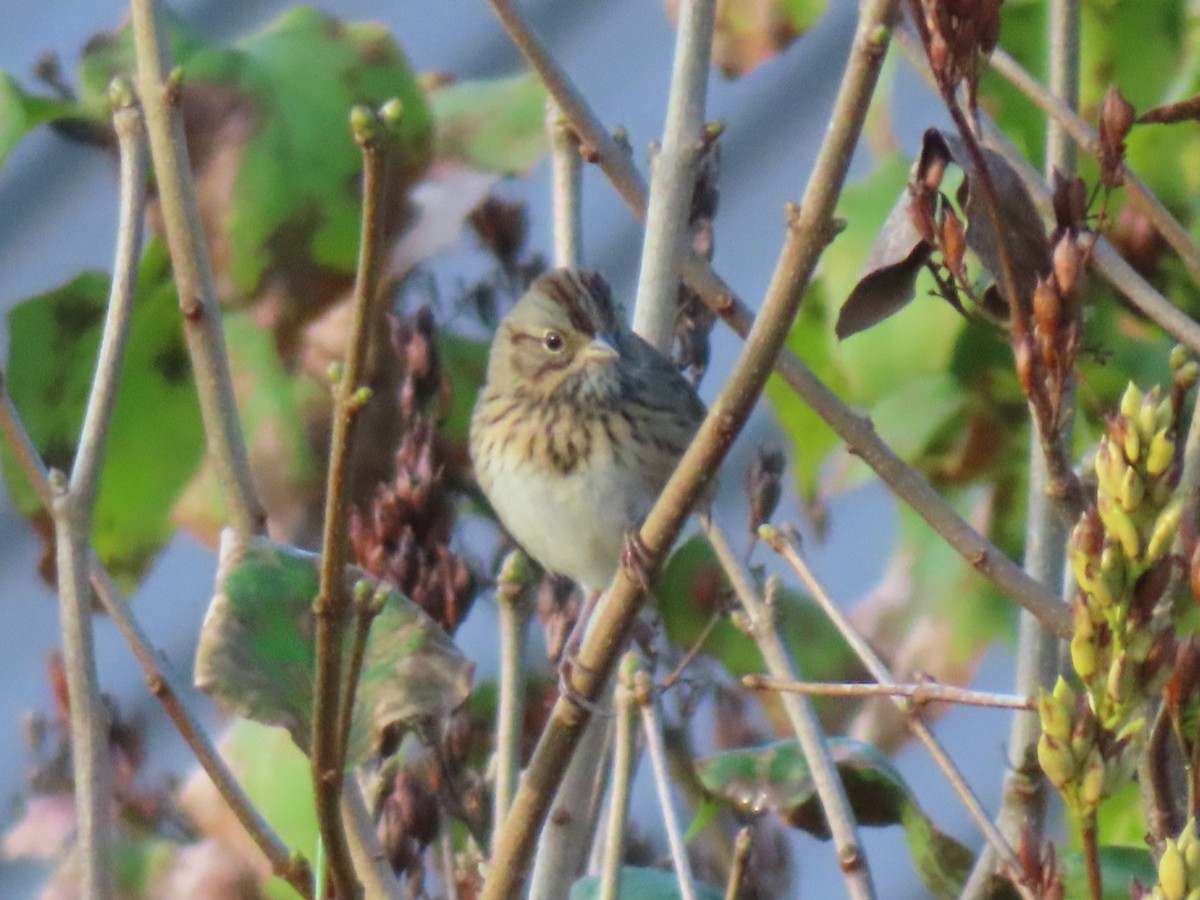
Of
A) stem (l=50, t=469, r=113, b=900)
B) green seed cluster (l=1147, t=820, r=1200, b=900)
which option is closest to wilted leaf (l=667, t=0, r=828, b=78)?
stem (l=50, t=469, r=113, b=900)

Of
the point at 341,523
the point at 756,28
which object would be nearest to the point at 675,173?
the point at 756,28

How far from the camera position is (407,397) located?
2596 millimetres

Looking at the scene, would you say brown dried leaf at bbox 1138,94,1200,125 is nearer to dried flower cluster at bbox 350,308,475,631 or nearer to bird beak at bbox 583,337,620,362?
dried flower cluster at bbox 350,308,475,631

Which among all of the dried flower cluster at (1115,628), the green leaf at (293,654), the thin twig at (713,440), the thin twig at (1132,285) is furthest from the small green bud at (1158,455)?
the thin twig at (1132,285)

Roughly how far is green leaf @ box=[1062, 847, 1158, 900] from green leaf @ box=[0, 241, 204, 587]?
4.47 feet

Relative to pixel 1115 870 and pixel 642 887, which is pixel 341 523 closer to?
pixel 642 887

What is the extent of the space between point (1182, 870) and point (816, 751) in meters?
0.89

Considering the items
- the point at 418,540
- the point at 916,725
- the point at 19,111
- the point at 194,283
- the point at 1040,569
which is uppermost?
the point at 19,111

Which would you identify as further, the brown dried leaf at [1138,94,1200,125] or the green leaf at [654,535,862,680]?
the green leaf at [654,535,862,680]

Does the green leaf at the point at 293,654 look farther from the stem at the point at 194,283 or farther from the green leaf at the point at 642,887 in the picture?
the green leaf at the point at 642,887

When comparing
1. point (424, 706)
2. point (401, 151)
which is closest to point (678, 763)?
point (401, 151)

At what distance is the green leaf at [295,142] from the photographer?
2725 mm

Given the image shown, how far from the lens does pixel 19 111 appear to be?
2537 millimetres

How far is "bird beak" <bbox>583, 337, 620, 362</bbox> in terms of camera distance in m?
2.95
